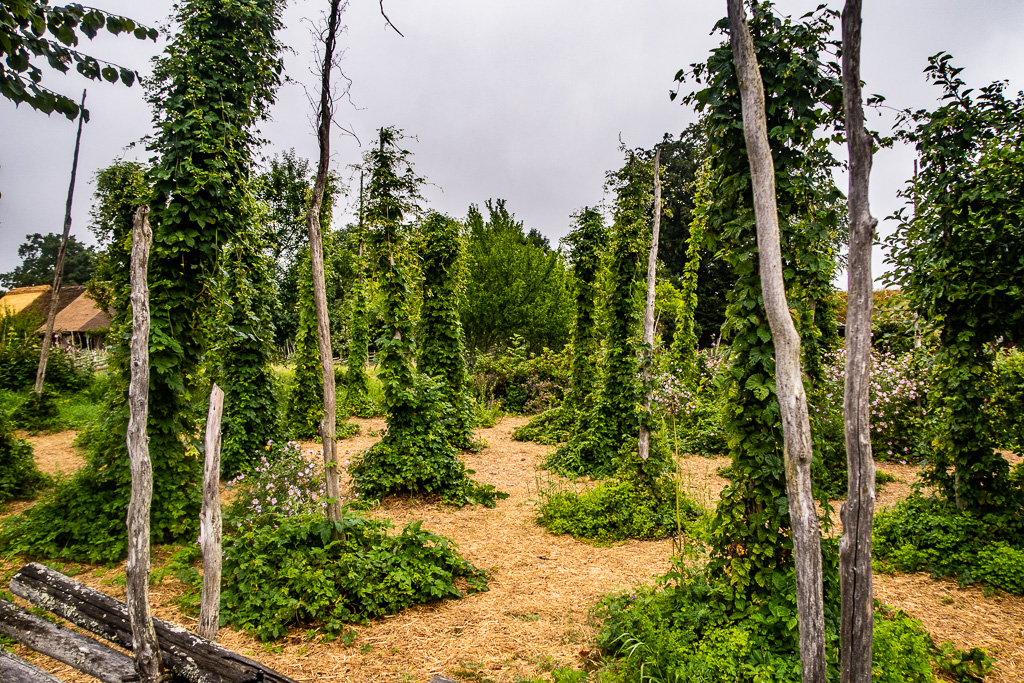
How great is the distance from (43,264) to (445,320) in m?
53.9

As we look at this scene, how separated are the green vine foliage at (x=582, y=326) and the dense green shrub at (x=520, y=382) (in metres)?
2.74

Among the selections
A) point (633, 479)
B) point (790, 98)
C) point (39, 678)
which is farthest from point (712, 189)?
point (39, 678)

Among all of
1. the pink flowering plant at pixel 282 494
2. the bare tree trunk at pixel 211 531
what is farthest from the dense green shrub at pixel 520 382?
the bare tree trunk at pixel 211 531

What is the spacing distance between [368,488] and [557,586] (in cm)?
357

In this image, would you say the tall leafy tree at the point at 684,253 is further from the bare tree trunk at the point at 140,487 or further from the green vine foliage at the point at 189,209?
the bare tree trunk at the point at 140,487

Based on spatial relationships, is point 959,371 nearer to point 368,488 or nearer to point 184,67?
point 368,488

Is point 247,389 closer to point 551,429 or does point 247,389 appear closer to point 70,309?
point 551,429

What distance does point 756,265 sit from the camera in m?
3.50

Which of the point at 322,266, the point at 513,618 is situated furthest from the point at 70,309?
the point at 513,618

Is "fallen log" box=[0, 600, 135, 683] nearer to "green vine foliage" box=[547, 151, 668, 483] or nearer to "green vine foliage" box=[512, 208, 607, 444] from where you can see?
"green vine foliage" box=[547, 151, 668, 483]

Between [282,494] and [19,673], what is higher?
[282,494]

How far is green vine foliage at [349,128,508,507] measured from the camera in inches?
290

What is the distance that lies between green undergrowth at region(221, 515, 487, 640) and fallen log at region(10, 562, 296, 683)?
103cm

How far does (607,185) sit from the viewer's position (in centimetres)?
905
